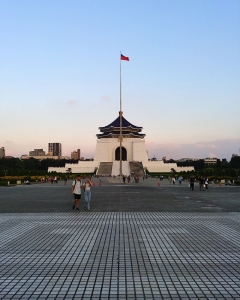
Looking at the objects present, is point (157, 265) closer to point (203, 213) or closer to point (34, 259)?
point (34, 259)

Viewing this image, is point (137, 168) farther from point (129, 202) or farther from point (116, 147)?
point (129, 202)

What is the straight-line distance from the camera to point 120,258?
513cm

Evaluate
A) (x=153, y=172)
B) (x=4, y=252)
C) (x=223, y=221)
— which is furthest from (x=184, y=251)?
(x=153, y=172)

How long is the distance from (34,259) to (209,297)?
8.69ft

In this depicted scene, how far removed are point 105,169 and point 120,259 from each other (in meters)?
59.4

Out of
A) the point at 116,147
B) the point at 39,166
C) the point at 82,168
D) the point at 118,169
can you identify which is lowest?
the point at 118,169

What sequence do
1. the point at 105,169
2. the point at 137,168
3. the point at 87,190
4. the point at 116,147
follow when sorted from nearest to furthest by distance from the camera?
1. the point at 87,190
2. the point at 137,168
3. the point at 105,169
4. the point at 116,147

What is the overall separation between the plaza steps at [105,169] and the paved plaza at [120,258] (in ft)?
175

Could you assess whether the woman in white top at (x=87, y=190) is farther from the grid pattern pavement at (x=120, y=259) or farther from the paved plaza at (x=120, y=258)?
the grid pattern pavement at (x=120, y=259)

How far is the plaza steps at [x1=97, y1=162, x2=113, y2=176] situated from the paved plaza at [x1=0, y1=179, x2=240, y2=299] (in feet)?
175

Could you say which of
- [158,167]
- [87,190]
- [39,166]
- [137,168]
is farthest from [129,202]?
[39,166]

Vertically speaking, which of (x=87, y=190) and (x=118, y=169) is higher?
(x=118, y=169)

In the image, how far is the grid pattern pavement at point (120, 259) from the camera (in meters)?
3.80

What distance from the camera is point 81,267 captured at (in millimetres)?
4672
